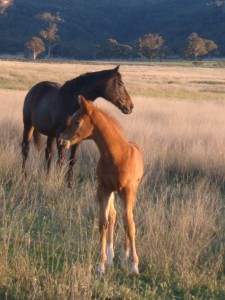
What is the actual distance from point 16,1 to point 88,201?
111690 mm

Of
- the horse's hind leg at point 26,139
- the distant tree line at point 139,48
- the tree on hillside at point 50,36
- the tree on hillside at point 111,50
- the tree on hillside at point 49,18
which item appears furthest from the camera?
the tree on hillside at point 49,18

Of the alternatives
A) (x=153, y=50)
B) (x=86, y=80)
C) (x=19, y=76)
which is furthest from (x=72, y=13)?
(x=86, y=80)

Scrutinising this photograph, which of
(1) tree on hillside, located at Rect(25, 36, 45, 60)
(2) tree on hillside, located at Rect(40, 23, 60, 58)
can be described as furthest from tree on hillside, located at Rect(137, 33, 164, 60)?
(1) tree on hillside, located at Rect(25, 36, 45, 60)

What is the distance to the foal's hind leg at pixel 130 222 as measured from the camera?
4621mm

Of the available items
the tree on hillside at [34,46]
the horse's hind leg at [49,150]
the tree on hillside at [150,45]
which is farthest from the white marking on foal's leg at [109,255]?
the tree on hillside at [150,45]

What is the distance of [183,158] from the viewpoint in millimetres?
9703

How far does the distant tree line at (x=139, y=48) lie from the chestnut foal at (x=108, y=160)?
74.2 m

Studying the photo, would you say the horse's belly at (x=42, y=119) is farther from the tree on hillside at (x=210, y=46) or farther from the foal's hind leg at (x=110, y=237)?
the tree on hillside at (x=210, y=46)

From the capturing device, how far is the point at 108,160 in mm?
4574

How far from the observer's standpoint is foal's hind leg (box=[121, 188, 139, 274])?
4.62 metres

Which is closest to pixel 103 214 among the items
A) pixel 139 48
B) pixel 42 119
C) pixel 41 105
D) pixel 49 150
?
pixel 49 150

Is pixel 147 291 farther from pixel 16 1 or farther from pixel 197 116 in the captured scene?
pixel 16 1

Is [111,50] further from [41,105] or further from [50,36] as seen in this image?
[41,105]

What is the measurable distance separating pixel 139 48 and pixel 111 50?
4.11m
